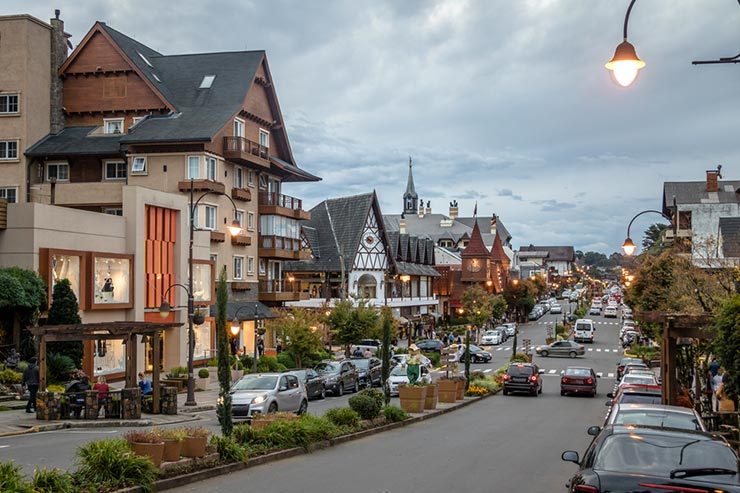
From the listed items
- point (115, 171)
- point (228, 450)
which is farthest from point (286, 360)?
point (228, 450)

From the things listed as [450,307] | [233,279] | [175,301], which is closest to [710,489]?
[175,301]

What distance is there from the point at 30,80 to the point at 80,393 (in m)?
30.9

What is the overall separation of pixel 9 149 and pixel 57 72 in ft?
Answer: 19.5

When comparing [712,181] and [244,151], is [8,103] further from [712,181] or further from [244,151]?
[712,181]

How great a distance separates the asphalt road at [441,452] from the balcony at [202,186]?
67.1 feet

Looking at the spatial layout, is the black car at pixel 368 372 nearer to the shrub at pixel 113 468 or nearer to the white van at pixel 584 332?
the shrub at pixel 113 468

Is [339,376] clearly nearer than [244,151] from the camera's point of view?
Yes

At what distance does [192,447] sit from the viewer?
15.1m

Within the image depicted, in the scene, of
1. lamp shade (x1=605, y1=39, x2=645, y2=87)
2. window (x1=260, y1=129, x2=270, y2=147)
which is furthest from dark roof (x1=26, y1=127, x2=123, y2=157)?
lamp shade (x1=605, y1=39, x2=645, y2=87)

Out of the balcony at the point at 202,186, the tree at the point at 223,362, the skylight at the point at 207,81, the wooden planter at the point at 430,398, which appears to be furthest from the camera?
the skylight at the point at 207,81

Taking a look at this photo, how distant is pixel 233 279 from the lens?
5591 cm

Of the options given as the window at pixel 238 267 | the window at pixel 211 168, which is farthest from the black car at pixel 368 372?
the window at pixel 211 168

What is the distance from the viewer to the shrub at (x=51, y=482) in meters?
11.4

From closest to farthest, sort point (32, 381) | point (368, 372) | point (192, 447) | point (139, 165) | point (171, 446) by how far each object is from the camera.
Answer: point (171, 446) < point (192, 447) < point (32, 381) < point (368, 372) < point (139, 165)
